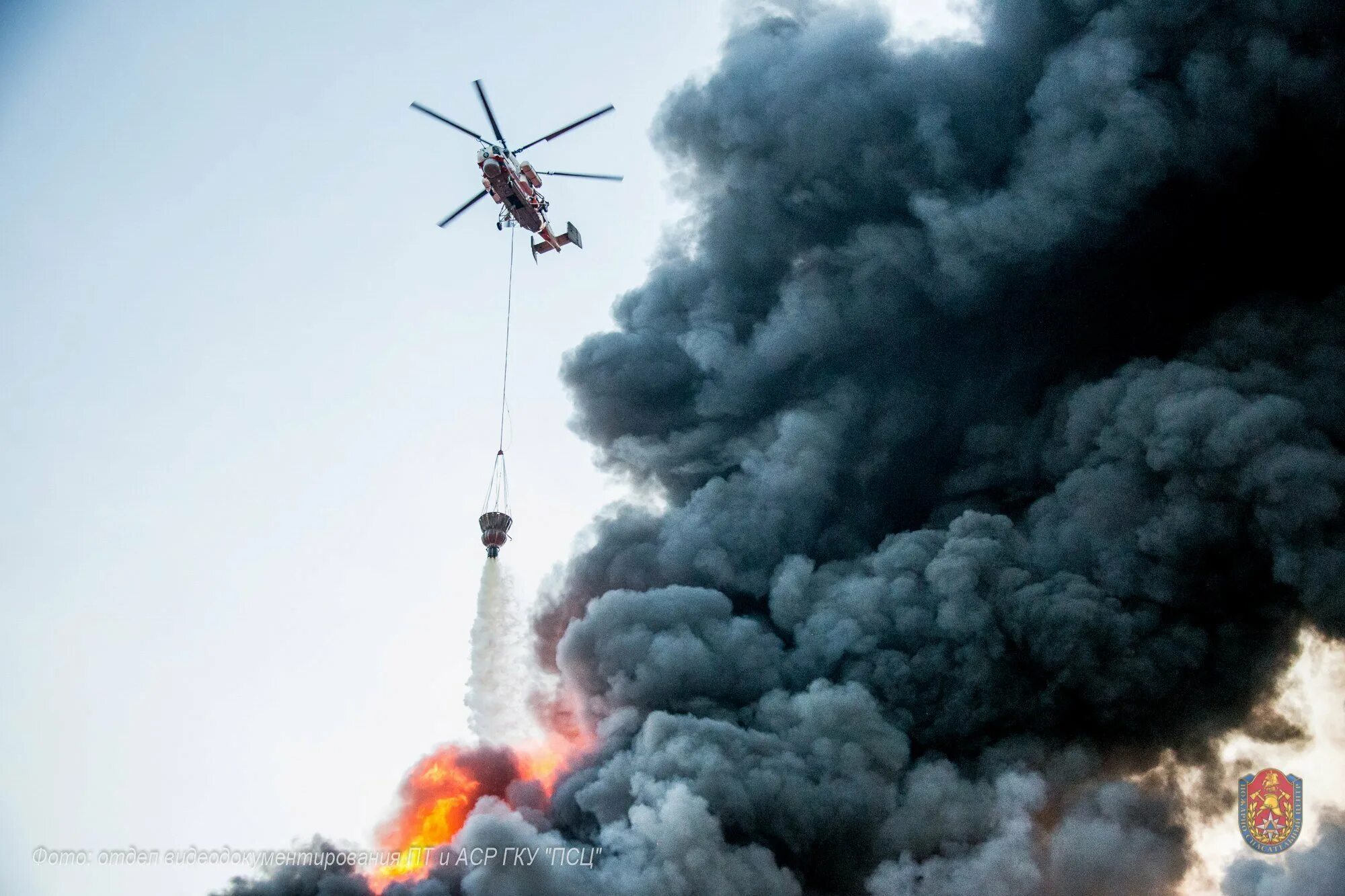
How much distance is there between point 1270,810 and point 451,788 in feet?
140

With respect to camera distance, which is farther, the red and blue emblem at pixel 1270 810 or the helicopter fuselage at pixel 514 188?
the helicopter fuselage at pixel 514 188

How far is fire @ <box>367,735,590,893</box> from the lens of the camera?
225 feet

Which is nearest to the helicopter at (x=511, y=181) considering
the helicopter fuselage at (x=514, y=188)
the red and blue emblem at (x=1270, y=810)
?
the helicopter fuselage at (x=514, y=188)

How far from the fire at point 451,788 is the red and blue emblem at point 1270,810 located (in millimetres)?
34768

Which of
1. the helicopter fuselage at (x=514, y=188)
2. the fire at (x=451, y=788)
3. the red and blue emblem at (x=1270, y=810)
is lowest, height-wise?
the red and blue emblem at (x=1270, y=810)

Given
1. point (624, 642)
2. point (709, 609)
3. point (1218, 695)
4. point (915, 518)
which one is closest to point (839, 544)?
point (915, 518)

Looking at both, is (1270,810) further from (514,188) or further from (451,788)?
(514,188)

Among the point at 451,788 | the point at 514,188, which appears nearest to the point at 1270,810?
the point at 451,788

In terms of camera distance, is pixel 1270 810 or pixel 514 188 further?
pixel 514 188

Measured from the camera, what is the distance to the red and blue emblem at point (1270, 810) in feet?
211

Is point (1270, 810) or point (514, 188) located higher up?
point (514, 188)

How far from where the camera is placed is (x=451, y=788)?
71.1 metres

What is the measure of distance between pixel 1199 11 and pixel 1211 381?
77.7ft

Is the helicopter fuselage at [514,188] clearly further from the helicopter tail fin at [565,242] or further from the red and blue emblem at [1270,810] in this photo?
the red and blue emblem at [1270,810]
